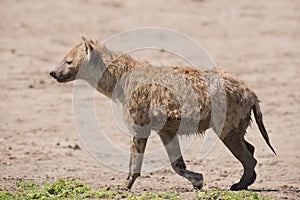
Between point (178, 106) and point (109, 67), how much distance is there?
3.43 ft

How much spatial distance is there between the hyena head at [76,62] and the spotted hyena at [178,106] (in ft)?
0.09

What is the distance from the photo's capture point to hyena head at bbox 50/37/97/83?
847 centimetres

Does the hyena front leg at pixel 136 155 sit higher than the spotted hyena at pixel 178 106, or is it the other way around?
the spotted hyena at pixel 178 106

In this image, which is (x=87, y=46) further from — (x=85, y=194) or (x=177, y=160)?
(x=85, y=194)

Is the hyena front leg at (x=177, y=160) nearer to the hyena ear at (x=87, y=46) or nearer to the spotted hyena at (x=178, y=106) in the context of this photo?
the spotted hyena at (x=178, y=106)

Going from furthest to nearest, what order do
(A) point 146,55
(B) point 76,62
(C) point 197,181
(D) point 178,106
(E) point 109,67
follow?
(A) point 146,55 → (B) point 76,62 → (E) point 109,67 → (C) point 197,181 → (D) point 178,106

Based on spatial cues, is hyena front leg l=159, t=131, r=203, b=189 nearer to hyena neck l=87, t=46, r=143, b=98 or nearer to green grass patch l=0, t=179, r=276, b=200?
green grass patch l=0, t=179, r=276, b=200

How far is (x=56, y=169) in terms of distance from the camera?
934 centimetres

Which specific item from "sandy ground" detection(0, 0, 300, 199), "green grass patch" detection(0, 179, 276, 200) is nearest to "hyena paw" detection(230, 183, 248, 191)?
"sandy ground" detection(0, 0, 300, 199)

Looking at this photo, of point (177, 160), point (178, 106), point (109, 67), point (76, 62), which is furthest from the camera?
point (76, 62)

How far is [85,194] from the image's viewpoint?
24.4 ft

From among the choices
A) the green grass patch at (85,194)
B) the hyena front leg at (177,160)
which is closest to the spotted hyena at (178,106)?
the hyena front leg at (177,160)

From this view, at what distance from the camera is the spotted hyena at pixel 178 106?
7.82m

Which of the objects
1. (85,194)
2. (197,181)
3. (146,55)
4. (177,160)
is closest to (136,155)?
(177,160)
